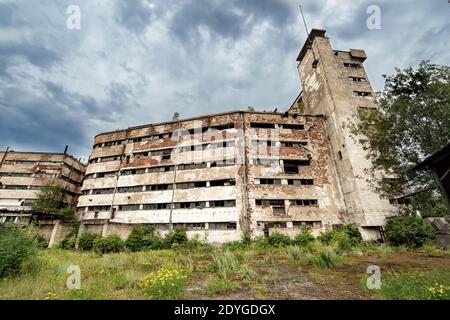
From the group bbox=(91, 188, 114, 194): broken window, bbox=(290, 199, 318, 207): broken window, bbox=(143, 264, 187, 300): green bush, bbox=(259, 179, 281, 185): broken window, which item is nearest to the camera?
bbox=(143, 264, 187, 300): green bush

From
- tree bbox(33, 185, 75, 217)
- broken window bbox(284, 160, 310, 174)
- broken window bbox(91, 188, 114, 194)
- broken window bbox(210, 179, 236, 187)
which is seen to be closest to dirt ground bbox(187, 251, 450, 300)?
broken window bbox(210, 179, 236, 187)

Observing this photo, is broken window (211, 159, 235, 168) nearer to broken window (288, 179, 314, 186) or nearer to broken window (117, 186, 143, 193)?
broken window (288, 179, 314, 186)

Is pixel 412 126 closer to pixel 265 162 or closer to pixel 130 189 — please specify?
pixel 265 162

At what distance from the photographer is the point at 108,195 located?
26.2 m

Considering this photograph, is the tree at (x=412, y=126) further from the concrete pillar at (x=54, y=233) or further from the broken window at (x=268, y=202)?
the concrete pillar at (x=54, y=233)

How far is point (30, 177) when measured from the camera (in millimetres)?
33531

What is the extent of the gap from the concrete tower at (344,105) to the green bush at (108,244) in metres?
21.4

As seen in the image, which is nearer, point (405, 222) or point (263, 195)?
point (405, 222)

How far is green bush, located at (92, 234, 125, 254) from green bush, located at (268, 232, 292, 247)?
1296 centimetres

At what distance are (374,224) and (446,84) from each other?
39.6ft

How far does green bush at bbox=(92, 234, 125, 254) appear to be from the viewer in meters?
18.4

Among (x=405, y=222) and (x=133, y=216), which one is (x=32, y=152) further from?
(x=405, y=222)

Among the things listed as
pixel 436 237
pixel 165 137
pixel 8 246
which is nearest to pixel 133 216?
pixel 165 137

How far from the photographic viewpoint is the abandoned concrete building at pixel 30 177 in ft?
105
